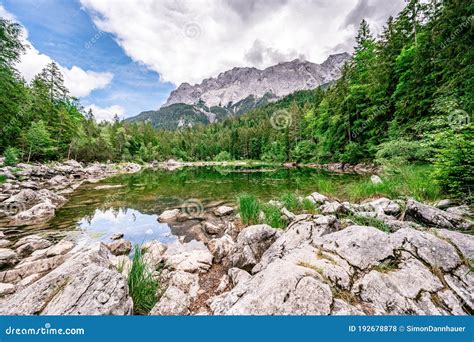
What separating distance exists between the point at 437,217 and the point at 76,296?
6.84m

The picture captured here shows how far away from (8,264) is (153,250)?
3.29 m

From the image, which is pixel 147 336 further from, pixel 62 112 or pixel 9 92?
pixel 62 112

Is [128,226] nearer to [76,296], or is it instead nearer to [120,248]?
[120,248]

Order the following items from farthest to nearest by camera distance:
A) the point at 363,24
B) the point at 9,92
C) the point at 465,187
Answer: the point at 363,24
the point at 9,92
the point at 465,187

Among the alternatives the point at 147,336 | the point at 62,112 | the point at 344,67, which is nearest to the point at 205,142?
the point at 62,112

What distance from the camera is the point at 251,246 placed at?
492cm

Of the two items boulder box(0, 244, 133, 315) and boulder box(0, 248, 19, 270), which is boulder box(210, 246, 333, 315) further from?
boulder box(0, 248, 19, 270)

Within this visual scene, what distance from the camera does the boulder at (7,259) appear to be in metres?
4.92

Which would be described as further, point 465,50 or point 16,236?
point 465,50

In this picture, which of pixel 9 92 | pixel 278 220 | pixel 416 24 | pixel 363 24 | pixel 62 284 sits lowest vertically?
pixel 278 220

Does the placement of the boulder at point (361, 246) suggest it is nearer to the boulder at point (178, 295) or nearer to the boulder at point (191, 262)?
the boulder at point (178, 295)

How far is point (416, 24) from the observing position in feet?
66.0

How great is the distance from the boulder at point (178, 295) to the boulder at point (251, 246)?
3.29ft

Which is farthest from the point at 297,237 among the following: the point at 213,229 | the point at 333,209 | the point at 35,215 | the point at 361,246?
the point at 35,215
